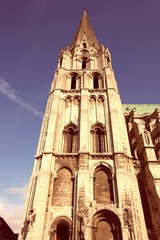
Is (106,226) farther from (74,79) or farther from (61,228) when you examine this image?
(74,79)

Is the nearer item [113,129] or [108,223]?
[108,223]

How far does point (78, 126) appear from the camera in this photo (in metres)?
19.7

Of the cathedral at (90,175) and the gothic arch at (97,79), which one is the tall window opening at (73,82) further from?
the gothic arch at (97,79)

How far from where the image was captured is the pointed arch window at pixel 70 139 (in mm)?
18406

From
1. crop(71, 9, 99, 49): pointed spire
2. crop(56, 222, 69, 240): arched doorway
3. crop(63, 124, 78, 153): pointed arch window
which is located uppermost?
crop(71, 9, 99, 49): pointed spire

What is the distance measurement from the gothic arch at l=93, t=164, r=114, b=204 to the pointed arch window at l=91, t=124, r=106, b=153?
226 centimetres

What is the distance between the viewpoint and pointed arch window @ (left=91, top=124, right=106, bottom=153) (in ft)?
60.5

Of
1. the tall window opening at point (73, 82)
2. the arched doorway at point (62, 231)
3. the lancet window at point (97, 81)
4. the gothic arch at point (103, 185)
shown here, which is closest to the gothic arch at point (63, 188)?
the arched doorway at point (62, 231)

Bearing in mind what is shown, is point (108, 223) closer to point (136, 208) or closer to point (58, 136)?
point (136, 208)

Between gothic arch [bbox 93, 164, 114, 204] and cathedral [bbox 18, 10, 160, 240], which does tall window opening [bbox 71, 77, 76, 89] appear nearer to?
cathedral [bbox 18, 10, 160, 240]

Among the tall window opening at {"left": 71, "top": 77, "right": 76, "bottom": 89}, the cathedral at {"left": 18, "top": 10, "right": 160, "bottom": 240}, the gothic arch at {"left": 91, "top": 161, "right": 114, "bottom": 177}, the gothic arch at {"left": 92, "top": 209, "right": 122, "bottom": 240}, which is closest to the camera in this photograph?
the gothic arch at {"left": 92, "top": 209, "right": 122, "bottom": 240}

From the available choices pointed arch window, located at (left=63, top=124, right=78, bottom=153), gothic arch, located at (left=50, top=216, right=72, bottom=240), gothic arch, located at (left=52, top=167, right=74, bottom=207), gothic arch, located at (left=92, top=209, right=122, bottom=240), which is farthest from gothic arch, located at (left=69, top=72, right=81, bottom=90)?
gothic arch, located at (left=50, top=216, right=72, bottom=240)

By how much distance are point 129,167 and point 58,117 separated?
8406mm

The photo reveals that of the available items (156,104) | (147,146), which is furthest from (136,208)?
(156,104)
